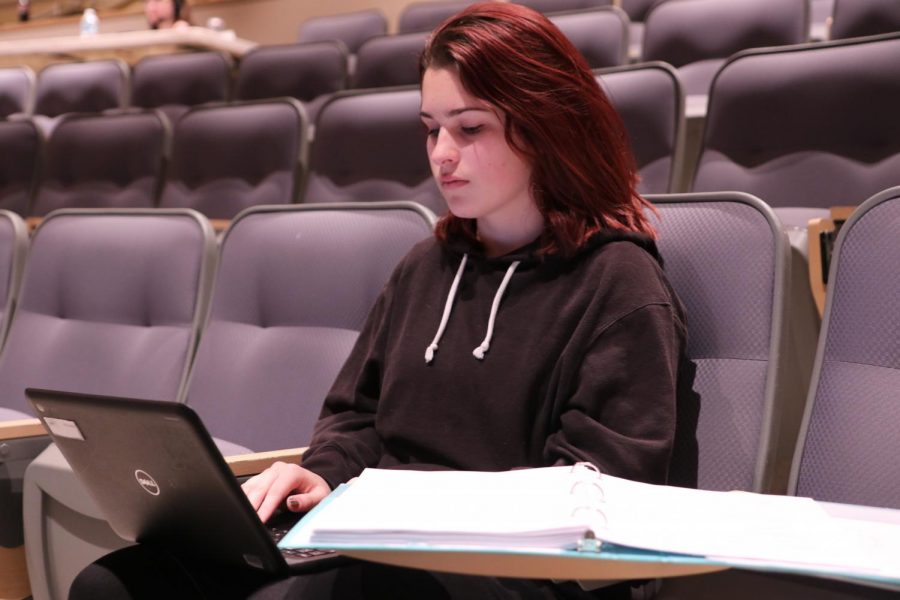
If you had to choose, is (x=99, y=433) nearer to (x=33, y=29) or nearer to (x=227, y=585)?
(x=227, y=585)

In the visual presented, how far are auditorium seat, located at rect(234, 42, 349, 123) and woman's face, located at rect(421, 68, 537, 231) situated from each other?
147 cm

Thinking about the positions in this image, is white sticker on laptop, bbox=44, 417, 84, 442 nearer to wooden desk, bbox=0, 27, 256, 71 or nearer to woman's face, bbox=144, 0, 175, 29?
wooden desk, bbox=0, 27, 256, 71

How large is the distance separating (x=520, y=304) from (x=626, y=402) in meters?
0.12

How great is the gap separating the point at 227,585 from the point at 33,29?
12.1 feet

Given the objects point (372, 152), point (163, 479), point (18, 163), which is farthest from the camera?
point (18, 163)

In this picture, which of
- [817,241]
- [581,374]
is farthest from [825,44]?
[581,374]

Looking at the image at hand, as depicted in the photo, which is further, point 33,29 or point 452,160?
point 33,29

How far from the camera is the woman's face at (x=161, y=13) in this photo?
8.78 feet

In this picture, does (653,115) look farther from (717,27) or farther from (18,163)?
(18,163)

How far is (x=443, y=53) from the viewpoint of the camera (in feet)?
→ 2.05

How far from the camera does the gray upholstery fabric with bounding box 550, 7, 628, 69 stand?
1736mm

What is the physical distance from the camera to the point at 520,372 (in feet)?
1.94

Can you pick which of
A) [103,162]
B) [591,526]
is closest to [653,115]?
[591,526]

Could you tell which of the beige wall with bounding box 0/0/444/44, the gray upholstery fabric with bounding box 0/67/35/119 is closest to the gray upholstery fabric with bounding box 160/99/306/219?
the gray upholstery fabric with bounding box 0/67/35/119
